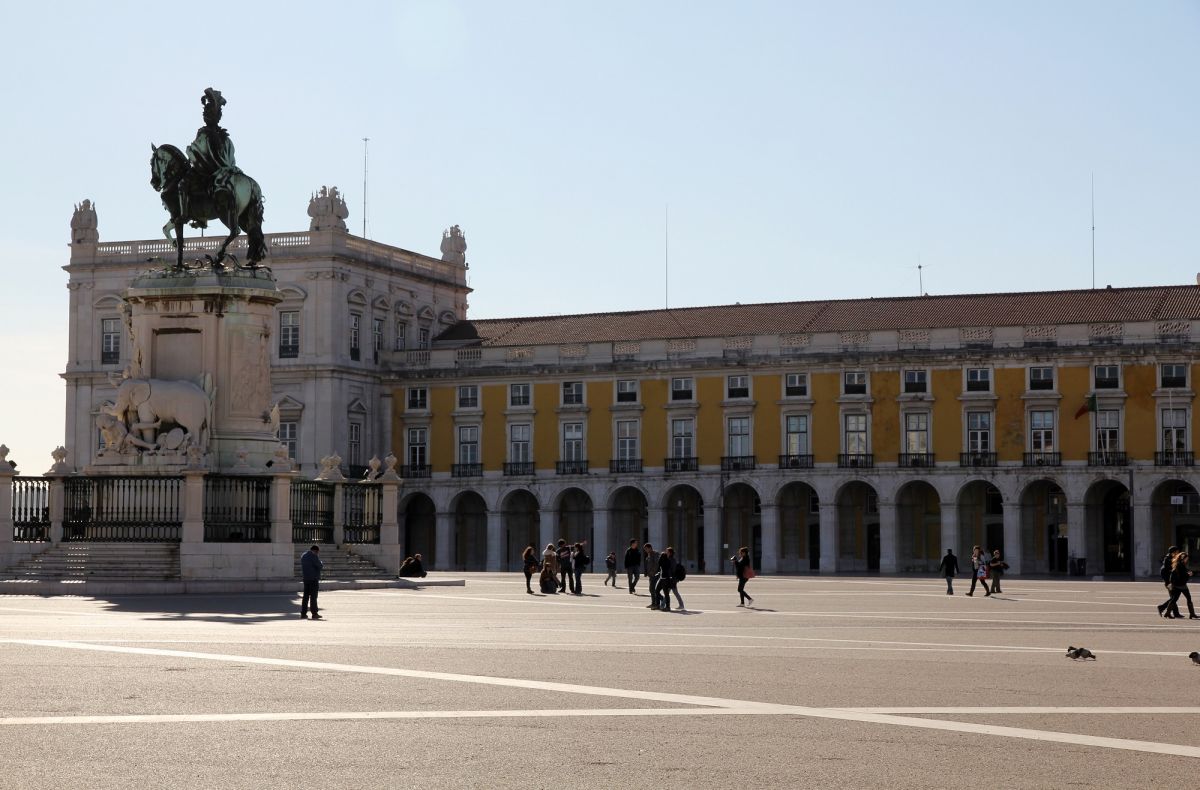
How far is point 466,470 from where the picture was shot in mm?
86438

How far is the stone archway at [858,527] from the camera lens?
268 feet

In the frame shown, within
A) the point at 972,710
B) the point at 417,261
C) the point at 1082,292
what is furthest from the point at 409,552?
the point at 972,710

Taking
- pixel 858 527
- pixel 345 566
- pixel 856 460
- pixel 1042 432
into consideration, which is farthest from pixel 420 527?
pixel 345 566

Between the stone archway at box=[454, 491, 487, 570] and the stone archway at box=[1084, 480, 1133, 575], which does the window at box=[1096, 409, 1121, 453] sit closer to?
the stone archway at box=[1084, 480, 1133, 575]

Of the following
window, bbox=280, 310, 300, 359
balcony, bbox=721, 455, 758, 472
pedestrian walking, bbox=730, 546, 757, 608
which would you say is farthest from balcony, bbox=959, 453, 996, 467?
pedestrian walking, bbox=730, 546, 757, 608

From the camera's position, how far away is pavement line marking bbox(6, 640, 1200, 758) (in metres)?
13.9

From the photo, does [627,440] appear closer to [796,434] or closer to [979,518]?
[796,434]

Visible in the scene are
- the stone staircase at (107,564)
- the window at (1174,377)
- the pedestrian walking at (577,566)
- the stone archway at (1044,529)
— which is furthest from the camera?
the stone archway at (1044,529)

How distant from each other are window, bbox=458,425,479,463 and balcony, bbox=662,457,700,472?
27.8 feet

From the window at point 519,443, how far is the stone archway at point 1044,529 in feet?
66.6

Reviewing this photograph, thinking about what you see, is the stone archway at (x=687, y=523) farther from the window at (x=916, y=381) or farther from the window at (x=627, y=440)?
the window at (x=916, y=381)

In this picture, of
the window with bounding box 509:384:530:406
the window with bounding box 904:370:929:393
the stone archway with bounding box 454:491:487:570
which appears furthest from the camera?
the stone archway with bounding box 454:491:487:570

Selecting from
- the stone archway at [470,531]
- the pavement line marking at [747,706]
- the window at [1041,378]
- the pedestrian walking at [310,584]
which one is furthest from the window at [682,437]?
the pavement line marking at [747,706]

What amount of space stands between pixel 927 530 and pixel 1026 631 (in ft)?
176
